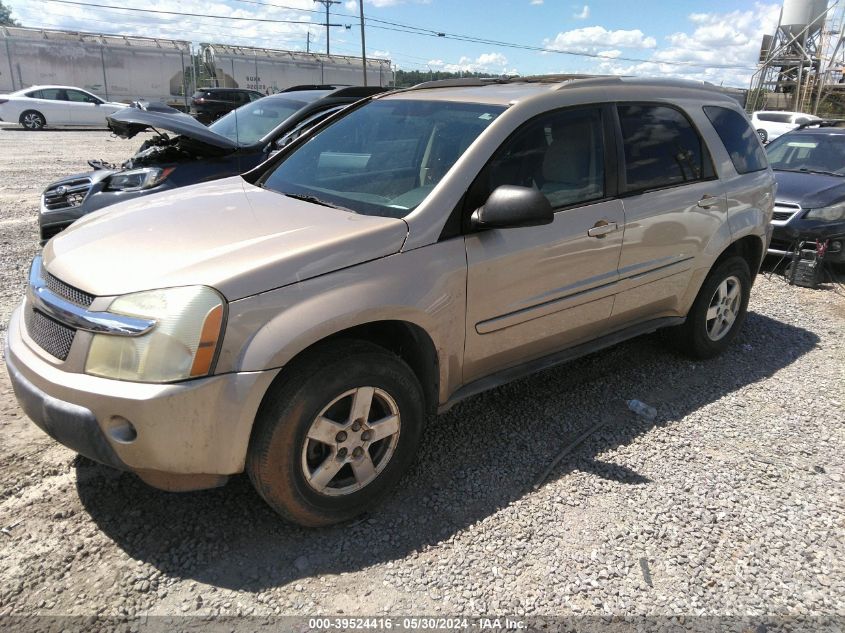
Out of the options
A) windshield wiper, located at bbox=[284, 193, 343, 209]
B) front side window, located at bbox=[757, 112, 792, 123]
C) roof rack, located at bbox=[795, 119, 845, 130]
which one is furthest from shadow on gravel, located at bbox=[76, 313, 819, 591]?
front side window, located at bbox=[757, 112, 792, 123]

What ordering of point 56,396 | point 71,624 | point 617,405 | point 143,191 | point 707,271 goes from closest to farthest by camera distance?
point 71,624, point 56,396, point 617,405, point 707,271, point 143,191

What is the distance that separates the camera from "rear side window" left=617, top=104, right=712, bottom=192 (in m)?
3.72

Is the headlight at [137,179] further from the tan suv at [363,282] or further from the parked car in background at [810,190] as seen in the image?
the parked car in background at [810,190]

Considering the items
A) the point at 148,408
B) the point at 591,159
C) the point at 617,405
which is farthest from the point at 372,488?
the point at 591,159

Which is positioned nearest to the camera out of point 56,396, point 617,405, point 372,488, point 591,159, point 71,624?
point 71,624

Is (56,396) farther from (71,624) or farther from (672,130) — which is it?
(672,130)

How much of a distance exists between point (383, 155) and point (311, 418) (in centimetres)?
160

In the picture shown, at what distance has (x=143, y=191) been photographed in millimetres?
5590

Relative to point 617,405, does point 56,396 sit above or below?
above

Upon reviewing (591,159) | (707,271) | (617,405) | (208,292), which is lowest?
(617,405)

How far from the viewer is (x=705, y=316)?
176 inches

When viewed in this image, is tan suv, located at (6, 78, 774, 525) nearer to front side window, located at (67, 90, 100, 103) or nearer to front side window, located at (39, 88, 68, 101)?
front side window, located at (39, 88, 68, 101)

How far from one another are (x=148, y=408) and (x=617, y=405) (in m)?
2.81

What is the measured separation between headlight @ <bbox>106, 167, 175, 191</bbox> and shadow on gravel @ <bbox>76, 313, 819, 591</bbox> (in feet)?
11.2
